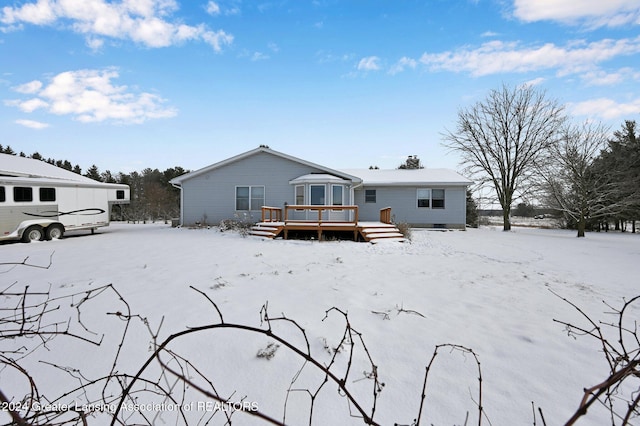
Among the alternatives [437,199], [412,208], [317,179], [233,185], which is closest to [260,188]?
[233,185]

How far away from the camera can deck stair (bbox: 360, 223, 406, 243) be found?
465 inches

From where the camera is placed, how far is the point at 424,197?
1961 cm

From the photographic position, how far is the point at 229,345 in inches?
133

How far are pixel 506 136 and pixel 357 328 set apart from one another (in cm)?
2419

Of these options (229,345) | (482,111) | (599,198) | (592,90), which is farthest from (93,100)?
(599,198)

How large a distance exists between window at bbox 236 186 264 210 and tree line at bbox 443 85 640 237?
1709 centimetres

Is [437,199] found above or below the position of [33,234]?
above

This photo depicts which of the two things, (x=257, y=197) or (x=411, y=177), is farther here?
(x=411, y=177)

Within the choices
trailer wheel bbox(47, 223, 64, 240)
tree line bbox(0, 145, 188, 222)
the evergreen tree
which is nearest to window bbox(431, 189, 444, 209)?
trailer wheel bbox(47, 223, 64, 240)

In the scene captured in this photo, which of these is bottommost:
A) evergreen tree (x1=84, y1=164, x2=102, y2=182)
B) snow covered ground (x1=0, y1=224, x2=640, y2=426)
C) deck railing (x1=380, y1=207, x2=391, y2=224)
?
snow covered ground (x1=0, y1=224, x2=640, y2=426)

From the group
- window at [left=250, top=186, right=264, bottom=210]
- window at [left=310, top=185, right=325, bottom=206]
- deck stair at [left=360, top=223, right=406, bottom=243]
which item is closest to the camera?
deck stair at [left=360, top=223, right=406, bottom=243]

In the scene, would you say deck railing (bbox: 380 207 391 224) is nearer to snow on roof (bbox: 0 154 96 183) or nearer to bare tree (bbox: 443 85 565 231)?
bare tree (bbox: 443 85 565 231)

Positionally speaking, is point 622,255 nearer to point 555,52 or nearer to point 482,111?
point 555,52

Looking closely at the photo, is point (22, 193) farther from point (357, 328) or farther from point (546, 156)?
point (546, 156)
